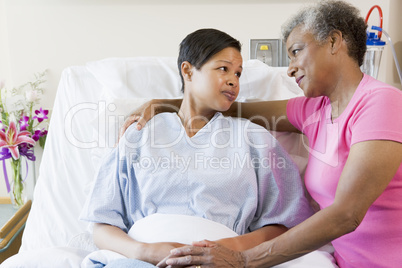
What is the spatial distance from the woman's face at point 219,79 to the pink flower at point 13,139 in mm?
876

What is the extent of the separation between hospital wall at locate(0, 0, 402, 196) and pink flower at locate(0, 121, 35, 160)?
0.66 ft

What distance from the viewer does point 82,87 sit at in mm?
1902

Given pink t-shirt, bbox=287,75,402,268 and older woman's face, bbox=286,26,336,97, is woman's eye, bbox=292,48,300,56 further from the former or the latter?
pink t-shirt, bbox=287,75,402,268

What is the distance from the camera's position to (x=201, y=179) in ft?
4.52

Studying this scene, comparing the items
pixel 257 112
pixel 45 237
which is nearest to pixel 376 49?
pixel 257 112

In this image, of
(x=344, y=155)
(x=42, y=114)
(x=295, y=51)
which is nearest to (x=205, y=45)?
(x=295, y=51)

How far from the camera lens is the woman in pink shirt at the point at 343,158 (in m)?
1.09

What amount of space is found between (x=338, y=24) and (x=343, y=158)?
14.7 inches

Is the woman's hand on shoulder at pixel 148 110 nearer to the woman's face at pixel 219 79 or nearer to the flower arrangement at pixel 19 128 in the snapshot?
the woman's face at pixel 219 79

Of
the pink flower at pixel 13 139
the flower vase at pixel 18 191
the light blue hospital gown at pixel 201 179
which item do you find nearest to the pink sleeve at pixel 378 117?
the light blue hospital gown at pixel 201 179

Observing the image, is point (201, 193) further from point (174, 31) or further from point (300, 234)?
point (174, 31)

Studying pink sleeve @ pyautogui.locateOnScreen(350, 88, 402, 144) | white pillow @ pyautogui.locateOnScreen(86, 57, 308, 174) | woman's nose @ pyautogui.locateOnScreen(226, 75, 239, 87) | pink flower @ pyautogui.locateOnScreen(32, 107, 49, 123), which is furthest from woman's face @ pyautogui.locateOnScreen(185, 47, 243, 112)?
pink flower @ pyautogui.locateOnScreen(32, 107, 49, 123)

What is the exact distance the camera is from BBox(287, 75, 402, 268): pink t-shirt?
112 centimetres

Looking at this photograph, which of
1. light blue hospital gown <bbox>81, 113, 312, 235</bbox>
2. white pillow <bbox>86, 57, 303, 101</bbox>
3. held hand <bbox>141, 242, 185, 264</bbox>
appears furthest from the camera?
white pillow <bbox>86, 57, 303, 101</bbox>
